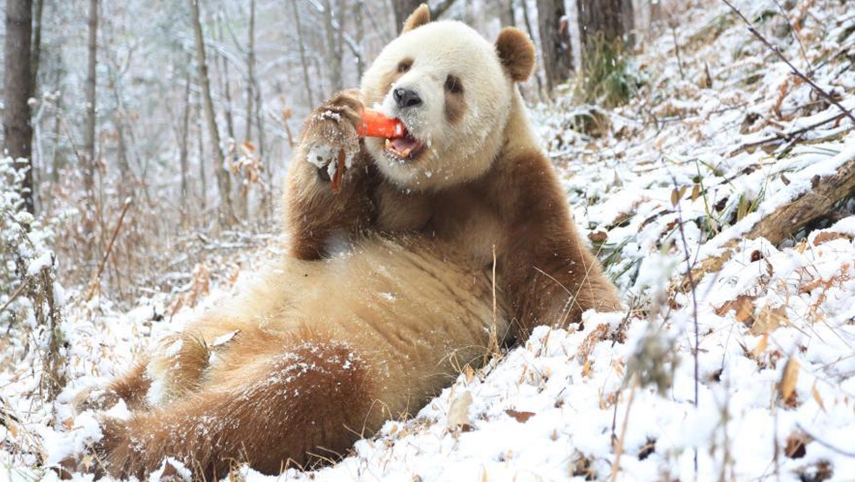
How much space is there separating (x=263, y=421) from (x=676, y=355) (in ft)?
5.44

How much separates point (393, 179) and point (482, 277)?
725 mm

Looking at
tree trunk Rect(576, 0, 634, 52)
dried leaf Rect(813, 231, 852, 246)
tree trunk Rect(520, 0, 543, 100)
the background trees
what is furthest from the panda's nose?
tree trunk Rect(520, 0, 543, 100)

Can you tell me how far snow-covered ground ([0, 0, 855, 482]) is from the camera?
165 centimetres

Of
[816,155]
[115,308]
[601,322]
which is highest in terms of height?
[816,155]

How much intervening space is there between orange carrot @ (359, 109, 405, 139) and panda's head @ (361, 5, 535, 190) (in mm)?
38

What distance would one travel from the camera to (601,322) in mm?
2746

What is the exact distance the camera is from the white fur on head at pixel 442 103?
3.39 m

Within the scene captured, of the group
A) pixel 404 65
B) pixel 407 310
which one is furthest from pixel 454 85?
pixel 407 310

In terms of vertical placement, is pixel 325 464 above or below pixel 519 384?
below

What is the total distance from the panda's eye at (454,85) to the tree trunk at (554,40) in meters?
4.99

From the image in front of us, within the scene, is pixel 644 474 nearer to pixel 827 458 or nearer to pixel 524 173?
pixel 827 458

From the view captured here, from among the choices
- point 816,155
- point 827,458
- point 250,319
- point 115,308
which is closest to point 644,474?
point 827,458

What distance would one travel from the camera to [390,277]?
3385mm

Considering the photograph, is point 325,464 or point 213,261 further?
point 213,261
